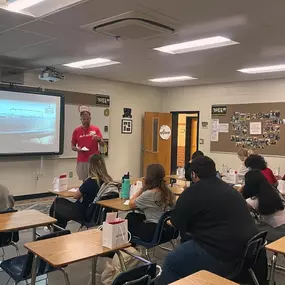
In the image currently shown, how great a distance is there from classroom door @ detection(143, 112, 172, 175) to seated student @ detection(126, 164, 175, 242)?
5.25 m

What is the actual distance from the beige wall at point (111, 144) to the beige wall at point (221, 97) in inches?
22.6

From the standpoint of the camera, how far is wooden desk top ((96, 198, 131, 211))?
333 centimetres

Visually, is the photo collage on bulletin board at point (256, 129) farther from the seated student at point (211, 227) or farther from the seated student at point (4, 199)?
the seated student at point (4, 199)

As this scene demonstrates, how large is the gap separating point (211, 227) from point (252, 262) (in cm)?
46

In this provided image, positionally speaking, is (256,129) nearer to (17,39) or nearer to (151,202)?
→ (151,202)

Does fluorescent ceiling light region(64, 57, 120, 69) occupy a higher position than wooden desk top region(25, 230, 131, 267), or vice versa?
fluorescent ceiling light region(64, 57, 120, 69)

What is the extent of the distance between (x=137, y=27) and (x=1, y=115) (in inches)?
141

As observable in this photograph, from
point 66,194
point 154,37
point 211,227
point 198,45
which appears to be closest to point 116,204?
point 66,194

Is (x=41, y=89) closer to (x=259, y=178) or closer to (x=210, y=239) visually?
(x=259, y=178)

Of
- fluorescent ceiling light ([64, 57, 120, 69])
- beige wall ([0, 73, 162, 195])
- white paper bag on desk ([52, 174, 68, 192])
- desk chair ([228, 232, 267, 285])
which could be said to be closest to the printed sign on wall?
beige wall ([0, 73, 162, 195])

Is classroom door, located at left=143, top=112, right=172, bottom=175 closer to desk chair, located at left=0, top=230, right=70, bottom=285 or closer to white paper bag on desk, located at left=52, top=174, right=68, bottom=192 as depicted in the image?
white paper bag on desk, located at left=52, top=174, right=68, bottom=192

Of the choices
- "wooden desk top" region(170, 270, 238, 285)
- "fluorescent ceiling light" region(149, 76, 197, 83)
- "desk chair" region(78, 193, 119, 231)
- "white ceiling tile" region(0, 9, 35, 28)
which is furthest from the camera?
"fluorescent ceiling light" region(149, 76, 197, 83)

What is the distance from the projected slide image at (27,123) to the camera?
626 centimetres

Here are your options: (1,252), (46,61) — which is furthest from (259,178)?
(46,61)
